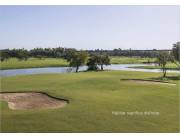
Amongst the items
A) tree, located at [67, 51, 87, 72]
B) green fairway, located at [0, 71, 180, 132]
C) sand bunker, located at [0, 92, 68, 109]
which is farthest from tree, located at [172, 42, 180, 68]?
sand bunker, located at [0, 92, 68, 109]

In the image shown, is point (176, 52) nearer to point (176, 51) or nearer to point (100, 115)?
point (176, 51)

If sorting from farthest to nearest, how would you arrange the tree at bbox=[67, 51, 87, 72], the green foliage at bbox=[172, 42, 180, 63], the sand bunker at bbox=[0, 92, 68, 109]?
the tree at bbox=[67, 51, 87, 72] → the green foliage at bbox=[172, 42, 180, 63] → the sand bunker at bbox=[0, 92, 68, 109]

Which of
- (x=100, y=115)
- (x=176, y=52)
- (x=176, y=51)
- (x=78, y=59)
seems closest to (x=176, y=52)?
(x=176, y=52)

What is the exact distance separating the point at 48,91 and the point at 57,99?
4297 millimetres

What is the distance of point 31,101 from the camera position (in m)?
29.6

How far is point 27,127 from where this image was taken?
2069cm

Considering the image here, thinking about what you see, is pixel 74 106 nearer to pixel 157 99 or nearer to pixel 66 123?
pixel 66 123

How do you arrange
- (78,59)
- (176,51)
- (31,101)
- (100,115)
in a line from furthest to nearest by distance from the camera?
(78,59) → (176,51) → (31,101) → (100,115)

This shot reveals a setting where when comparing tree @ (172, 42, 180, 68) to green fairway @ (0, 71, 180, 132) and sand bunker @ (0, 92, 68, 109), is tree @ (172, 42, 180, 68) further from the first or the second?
sand bunker @ (0, 92, 68, 109)

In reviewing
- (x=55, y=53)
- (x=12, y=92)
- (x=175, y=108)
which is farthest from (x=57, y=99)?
(x=55, y=53)

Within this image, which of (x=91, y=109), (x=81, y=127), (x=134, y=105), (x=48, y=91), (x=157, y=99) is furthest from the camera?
(x=48, y=91)

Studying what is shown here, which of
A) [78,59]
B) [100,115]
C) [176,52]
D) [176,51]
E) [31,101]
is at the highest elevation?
[176,51]

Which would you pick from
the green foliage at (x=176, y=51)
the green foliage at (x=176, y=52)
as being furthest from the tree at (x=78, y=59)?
the green foliage at (x=176, y=51)

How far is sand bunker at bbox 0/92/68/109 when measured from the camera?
89.5 feet
